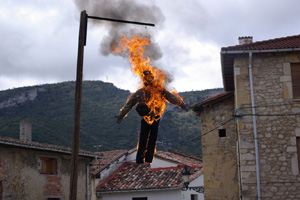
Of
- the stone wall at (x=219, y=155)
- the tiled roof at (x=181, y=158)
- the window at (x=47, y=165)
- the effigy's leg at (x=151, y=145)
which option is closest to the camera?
the effigy's leg at (x=151, y=145)

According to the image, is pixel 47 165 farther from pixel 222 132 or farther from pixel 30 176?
pixel 222 132

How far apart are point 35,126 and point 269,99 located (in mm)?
39814

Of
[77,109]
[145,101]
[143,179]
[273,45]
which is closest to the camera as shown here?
[77,109]

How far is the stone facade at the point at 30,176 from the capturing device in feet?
70.2

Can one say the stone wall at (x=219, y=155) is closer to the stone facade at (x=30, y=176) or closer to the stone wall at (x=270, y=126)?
the stone wall at (x=270, y=126)

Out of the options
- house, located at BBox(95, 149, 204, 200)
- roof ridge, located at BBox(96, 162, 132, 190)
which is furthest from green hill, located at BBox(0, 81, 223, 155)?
house, located at BBox(95, 149, 204, 200)

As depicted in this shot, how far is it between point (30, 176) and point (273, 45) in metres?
12.6

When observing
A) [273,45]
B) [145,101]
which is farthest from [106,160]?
[145,101]

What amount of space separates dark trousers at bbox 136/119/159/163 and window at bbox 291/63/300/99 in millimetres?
7215

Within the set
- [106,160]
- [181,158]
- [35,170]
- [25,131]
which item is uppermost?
[25,131]

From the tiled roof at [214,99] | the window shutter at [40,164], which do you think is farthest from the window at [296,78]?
the window shutter at [40,164]

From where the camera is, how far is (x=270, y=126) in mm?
16250

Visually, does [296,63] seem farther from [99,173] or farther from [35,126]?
[35,126]

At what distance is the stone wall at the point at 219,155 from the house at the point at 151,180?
1012 cm
